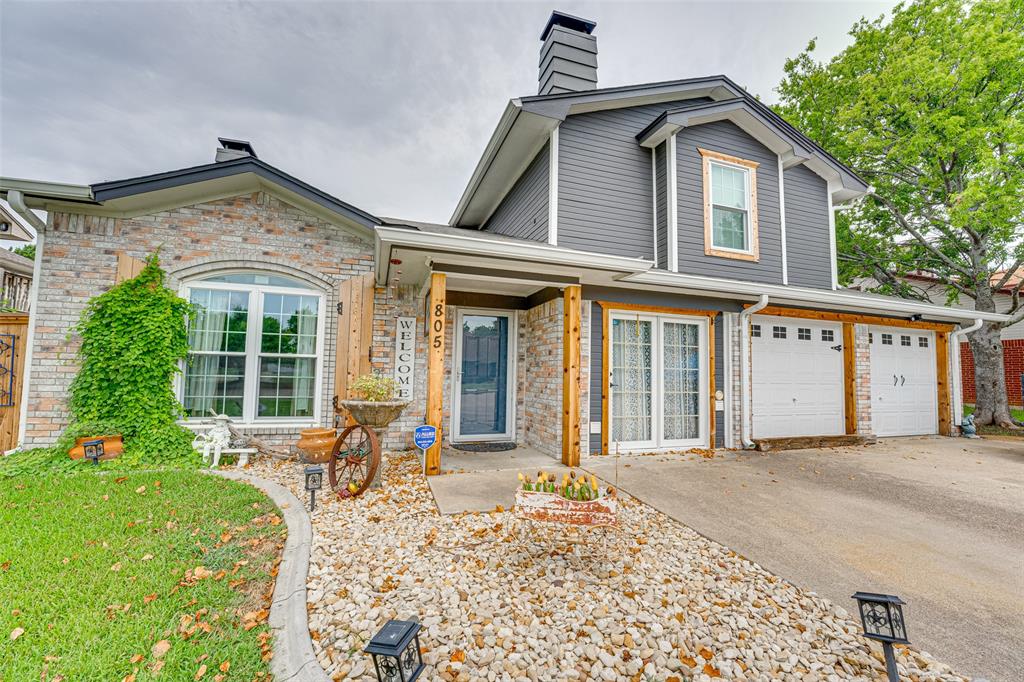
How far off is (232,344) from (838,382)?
9845 millimetres

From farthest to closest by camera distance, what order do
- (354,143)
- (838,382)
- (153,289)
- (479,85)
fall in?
(354,143), (479,85), (838,382), (153,289)

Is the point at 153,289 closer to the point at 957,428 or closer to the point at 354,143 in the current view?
the point at 354,143

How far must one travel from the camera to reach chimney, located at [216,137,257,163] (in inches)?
259

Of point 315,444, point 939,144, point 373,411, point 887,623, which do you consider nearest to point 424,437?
point 373,411

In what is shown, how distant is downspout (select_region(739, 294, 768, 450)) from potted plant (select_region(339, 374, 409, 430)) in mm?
5291

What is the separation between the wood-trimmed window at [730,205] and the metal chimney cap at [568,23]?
2.89 meters

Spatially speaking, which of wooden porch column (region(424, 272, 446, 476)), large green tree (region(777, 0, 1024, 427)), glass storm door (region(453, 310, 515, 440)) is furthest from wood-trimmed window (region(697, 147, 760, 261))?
large green tree (region(777, 0, 1024, 427))

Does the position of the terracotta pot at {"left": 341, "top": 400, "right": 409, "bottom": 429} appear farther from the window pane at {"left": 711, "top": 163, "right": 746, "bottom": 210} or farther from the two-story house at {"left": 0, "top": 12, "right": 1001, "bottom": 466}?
the window pane at {"left": 711, "top": 163, "right": 746, "bottom": 210}

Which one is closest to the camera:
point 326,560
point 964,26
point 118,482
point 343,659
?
point 343,659

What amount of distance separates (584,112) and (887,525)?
629 cm

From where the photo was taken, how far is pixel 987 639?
2047mm

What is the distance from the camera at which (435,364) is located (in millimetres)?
4574

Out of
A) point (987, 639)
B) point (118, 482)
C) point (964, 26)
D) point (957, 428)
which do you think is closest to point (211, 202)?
point (118, 482)

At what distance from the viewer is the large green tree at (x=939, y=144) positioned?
9.45 metres
